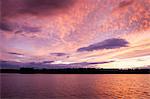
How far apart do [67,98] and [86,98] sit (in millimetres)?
3489

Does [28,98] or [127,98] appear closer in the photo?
[28,98]

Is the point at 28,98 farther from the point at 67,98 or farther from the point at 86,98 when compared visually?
the point at 86,98

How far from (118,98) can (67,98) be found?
28.4ft

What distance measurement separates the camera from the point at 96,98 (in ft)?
134

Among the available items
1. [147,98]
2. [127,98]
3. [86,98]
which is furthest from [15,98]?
[147,98]

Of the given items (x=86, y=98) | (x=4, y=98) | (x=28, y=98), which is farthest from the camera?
(x=86, y=98)

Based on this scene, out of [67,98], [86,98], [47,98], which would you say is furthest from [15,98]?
[86,98]

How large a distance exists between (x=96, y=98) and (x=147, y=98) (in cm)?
810

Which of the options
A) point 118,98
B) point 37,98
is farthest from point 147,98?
point 37,98

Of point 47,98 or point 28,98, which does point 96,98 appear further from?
point 28,98

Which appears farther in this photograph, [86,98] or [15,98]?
[86,98]

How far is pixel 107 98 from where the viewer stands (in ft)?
135

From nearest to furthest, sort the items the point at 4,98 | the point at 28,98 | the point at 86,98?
the point at 4,98 < the point at 28,98 < the point at 86,98

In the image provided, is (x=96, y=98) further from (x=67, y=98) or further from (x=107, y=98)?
(x=67, y=98)
